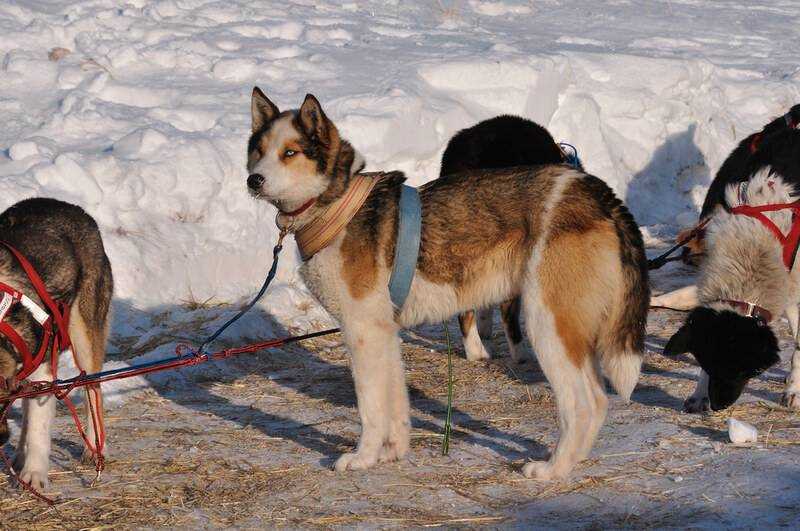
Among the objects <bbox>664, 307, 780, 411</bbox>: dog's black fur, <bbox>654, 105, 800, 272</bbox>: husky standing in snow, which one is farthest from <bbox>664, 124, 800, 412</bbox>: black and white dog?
<bbox>654, 105, 800, 272</bbox>: husky standing in snow

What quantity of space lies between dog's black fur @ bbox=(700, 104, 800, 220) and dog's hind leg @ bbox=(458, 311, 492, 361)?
1989 mm

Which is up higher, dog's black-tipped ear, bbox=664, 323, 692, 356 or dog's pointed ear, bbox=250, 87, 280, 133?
dog's pointed ear, bbox=250, 87, 280, 133

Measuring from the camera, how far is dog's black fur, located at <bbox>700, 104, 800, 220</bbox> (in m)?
6.65

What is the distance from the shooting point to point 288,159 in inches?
204

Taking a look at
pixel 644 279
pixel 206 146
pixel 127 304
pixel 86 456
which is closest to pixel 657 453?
pixel 644 279

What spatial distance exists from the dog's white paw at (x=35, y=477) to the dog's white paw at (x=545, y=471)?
242 cm

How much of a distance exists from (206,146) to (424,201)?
5210 mm

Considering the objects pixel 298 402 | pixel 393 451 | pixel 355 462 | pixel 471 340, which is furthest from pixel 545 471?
pixel 471 340

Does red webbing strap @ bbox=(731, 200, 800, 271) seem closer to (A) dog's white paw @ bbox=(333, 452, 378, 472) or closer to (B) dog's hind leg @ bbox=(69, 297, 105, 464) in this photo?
(A) dog's white paw @ bbox=(333, 452, 378, 472)

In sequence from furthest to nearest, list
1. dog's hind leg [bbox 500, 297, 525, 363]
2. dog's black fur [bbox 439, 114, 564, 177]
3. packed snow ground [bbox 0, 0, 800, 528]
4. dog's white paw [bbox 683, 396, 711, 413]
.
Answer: packed snow ground [bbox 0, 0, 800, 528] → dog's black fur [bbox 439, 114, 564, 177] → dog's hind leg [bbox 500, 297, 525, 363] → dog's white paw [bbox 683, 396, 711, 413]

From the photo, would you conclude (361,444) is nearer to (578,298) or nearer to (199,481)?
(199,481)

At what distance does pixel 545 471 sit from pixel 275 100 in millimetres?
7458

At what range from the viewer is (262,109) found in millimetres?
5477

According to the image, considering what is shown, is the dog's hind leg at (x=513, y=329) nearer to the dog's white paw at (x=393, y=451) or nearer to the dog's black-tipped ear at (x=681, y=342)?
the dog's black-tipped ear at (x=681, y=342)
